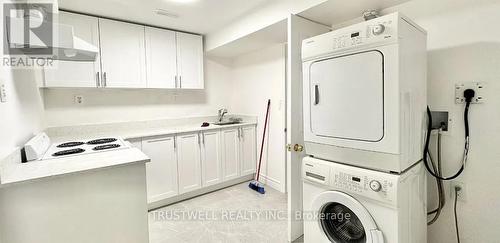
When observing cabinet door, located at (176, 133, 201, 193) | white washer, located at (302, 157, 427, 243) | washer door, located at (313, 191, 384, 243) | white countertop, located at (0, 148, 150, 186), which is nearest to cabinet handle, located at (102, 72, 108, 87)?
cabinet door, located at (176, 133, 201, 193)

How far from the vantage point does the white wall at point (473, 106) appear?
1479mm

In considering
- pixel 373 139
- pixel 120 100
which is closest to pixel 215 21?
pixel 120 100

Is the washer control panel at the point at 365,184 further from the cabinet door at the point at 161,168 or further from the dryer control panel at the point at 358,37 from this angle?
the cabinet door at the point at 161,168

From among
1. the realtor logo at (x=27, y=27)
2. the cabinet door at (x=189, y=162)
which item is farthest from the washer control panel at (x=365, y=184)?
the realtor logo at (x=27, y=27)

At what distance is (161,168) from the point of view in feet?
8.79

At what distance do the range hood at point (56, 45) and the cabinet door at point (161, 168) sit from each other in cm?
113

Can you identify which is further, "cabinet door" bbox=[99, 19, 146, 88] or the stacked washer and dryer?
"cabinet door" bbox=[99, 19, 146, 88]

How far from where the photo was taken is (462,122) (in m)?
1.60

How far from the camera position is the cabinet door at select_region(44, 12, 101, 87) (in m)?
2.39

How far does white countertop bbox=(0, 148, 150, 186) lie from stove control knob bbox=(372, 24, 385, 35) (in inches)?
63.9

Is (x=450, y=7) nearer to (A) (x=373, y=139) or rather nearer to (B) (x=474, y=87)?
(B) (x=474, y=87)

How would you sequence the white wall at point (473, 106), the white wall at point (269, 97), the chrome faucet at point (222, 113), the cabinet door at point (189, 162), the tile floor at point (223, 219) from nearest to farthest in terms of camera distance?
the white wall at point (473, 106) < the tile floor at point (223, 219) < the cabinet door at point (189, 162) < the white wall at point (269, 97) < the chrome faucet at point (222, 113)

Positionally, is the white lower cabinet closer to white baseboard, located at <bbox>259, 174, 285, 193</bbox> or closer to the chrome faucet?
white baseboard, located at <bbox>259, 174, 285, 193</bbox>

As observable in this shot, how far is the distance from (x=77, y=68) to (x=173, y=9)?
4.02 ft
